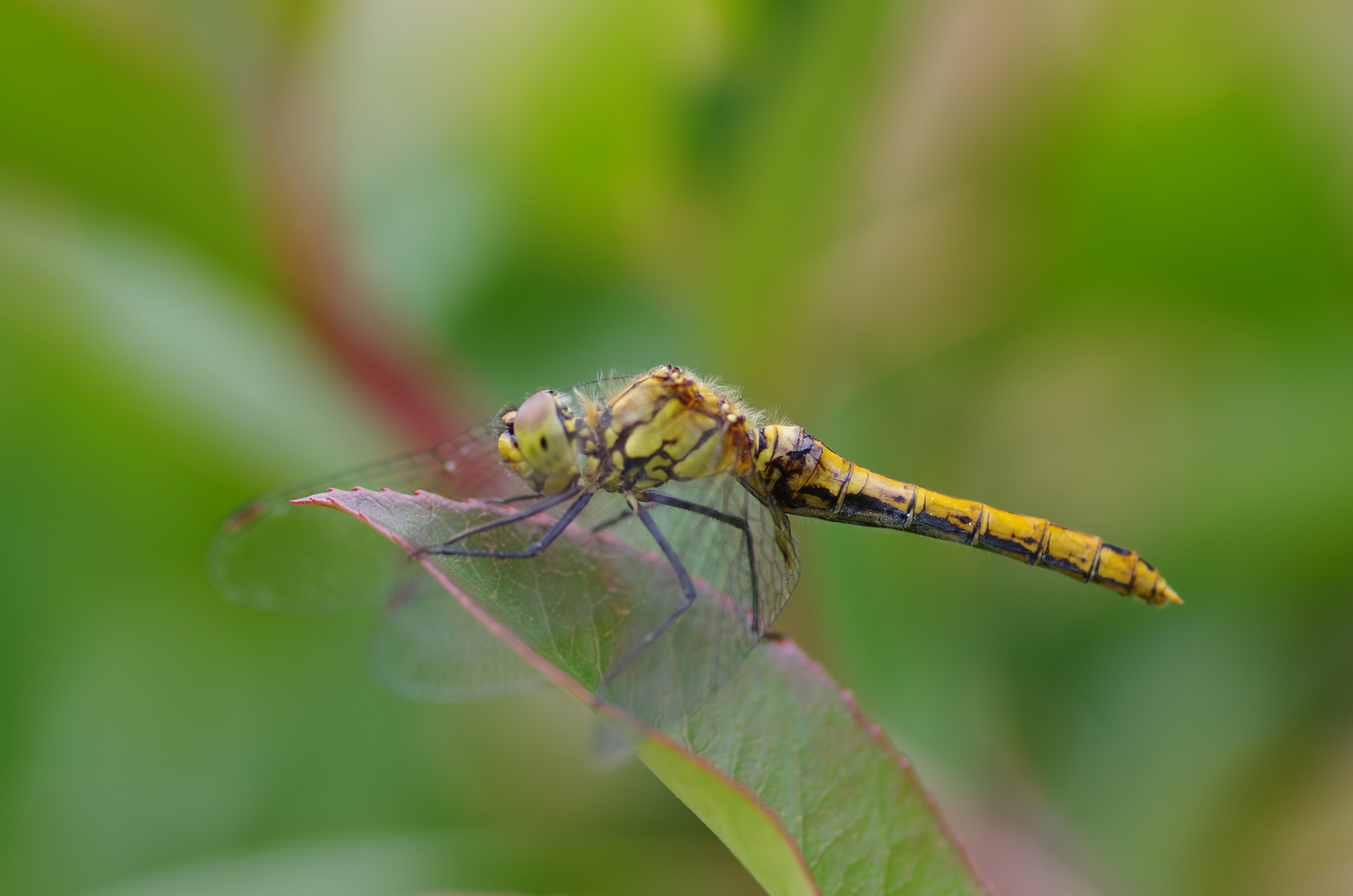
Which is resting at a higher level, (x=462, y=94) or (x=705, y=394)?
(x=462, y=94)

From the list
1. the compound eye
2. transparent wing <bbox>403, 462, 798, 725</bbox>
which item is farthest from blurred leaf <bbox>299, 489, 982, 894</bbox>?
the compound eye

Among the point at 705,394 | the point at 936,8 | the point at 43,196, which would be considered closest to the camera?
the point at 705,394

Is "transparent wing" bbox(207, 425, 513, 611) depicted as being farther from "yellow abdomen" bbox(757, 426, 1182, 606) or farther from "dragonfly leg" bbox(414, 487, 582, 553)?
"yellow abdomen" bbox(757, 426, 1182, 606)

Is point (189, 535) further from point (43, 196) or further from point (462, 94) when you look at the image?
point (462, 94)

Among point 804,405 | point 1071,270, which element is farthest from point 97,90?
point 1071,270

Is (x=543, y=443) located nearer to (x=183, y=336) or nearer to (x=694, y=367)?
(x=694, y=367)

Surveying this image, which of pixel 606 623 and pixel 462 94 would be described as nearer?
pixel 606 623

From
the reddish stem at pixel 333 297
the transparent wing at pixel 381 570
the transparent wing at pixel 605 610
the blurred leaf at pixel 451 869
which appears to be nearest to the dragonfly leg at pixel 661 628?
the transparent wing at pixel 605 610

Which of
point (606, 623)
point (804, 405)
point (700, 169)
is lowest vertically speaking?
point (606, 623)
